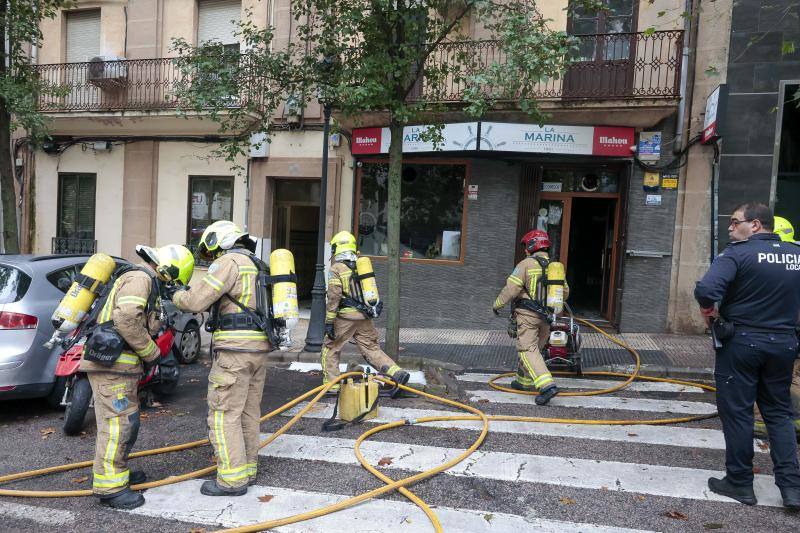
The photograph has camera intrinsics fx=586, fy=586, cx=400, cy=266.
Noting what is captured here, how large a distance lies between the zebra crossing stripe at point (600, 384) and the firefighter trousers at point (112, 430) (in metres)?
4.37

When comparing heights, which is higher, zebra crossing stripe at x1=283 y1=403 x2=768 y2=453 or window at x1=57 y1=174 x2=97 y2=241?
window at x1=57 y1=174 x2=97 y2=241

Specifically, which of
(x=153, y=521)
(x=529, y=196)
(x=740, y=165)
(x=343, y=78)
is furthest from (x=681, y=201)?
(x=153, y=521)

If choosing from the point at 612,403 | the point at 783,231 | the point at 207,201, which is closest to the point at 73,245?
the point at 207,201

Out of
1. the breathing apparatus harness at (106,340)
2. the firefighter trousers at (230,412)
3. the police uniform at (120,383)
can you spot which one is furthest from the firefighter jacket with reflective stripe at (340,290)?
the police uniform at (120,383)

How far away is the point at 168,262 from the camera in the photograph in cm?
409

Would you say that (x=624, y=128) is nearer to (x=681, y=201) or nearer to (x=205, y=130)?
(x=681, y=201)

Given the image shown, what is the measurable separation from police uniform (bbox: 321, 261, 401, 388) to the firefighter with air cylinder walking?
5.69ft

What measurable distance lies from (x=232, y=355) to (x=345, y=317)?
2.18m

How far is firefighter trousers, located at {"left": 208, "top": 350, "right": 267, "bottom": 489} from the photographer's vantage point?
395 cm

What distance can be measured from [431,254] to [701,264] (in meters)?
4.82

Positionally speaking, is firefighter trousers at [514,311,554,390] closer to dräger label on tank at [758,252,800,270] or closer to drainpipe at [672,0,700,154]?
dräger label on tank at [758,252,800,270]

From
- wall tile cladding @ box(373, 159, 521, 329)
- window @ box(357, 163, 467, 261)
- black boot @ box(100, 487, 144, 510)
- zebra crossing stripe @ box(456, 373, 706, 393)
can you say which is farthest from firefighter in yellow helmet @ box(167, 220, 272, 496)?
window @ box(357, 163, 467, 261)

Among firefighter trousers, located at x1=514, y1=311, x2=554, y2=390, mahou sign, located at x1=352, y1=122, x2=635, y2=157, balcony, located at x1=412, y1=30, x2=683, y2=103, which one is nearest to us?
firefighter trousers, located at x1=514, y1=311, x2=554, y2=390

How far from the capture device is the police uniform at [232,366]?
13.0 ft
